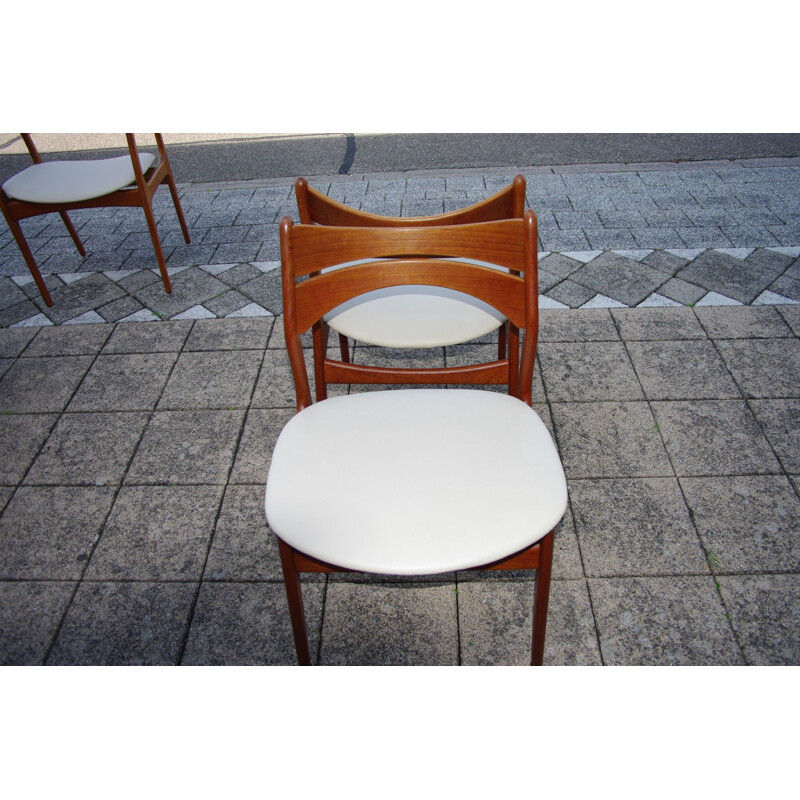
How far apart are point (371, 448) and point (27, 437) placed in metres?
1.82

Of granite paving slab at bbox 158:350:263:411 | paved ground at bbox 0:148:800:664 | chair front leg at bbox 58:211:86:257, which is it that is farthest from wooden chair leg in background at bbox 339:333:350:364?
chair front leg at bbox 58:211:86:257

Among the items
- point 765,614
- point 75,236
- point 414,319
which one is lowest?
point 765,614

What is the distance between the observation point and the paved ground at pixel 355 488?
5.75ft

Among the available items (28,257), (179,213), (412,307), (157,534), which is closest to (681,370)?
(412,307)

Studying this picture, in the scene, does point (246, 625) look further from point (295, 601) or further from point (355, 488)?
point (355, 488)

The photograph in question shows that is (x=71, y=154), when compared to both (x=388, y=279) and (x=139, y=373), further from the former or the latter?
(x=388, y=279)

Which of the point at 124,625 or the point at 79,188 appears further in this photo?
the point at 79,188

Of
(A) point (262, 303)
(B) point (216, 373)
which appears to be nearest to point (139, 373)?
(B) point (216, 373)

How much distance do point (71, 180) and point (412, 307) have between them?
2248 mm

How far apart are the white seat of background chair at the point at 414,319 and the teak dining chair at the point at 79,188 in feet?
5.67

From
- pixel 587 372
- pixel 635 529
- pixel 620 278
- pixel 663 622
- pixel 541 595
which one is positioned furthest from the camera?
pixel 620 278

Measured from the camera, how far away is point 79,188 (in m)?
3.06

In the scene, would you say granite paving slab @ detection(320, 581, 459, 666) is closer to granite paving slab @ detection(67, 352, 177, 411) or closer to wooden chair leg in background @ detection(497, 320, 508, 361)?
wooden chair leg in background @ detection(497, 320, 508, 361)

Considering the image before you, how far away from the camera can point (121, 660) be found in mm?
1723
